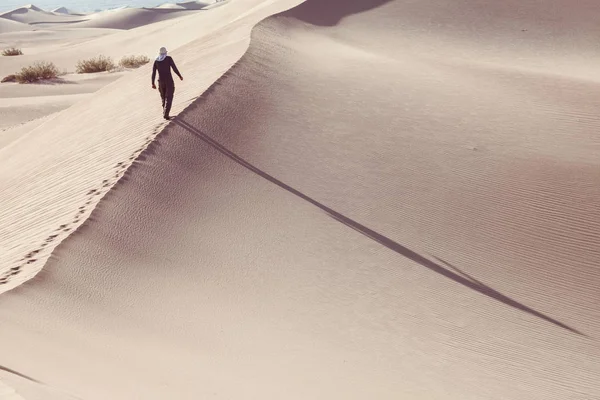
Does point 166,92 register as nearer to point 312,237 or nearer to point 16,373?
point 312,237

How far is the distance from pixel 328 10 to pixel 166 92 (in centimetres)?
1070

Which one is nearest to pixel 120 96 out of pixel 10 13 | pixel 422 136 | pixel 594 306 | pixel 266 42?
pixel 266 42

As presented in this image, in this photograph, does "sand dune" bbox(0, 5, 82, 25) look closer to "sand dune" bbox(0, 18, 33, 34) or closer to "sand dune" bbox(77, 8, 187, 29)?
"sand dune" bbox(0, 18, 33, 34)

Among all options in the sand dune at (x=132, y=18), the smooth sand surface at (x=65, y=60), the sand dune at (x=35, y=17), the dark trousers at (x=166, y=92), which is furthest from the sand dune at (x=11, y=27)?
the dark trousers at (x=166, y=92)

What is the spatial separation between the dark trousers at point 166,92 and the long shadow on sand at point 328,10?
8516 millimetres

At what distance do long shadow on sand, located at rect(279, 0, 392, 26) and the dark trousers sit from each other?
8.52 metres

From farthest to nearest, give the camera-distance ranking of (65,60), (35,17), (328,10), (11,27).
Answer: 1. (35,17)
2. (11,27)
3. (65,60)
4. (328,10)

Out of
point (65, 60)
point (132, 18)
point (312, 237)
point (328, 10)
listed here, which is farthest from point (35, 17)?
point (312, 237)

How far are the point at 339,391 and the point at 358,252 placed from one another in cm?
291

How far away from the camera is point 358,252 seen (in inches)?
322

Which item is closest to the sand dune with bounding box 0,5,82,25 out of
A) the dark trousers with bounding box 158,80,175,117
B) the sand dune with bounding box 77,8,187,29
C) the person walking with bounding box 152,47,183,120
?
the sand dune with bounding box 77,8,187,29

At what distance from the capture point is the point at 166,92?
34.0 ft

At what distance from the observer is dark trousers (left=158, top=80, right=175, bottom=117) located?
33.2ft

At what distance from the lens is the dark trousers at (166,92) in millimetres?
10133
